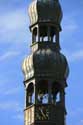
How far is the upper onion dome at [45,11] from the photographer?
79375 millimetres

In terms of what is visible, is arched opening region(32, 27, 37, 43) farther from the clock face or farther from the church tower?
the clock face

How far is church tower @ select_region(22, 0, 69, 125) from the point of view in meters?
76.9

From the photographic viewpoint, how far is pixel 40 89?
78.1 m

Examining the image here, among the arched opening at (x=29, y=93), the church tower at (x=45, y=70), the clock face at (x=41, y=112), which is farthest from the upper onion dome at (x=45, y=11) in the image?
the clock face at (x=41, y=112)

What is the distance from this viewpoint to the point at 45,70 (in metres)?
77.6

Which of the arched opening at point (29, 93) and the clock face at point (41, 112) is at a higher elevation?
the arched opening at point (29, 93)

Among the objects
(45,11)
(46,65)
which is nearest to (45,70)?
(46,65)

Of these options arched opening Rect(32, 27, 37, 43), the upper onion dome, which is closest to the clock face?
arched opening Rect(32, 27, 37, 43)

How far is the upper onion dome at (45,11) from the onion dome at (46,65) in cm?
365

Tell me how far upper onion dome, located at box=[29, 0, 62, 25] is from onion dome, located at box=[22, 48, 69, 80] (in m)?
3.65

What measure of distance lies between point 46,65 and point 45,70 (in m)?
0.53

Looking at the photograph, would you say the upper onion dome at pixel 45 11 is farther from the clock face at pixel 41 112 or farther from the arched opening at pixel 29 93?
the clock face at pixel 41 112

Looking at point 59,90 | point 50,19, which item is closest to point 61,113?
point 59,90

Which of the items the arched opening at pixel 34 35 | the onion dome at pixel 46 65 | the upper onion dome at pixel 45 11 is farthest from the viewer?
the arched opening at pixel 34 35
